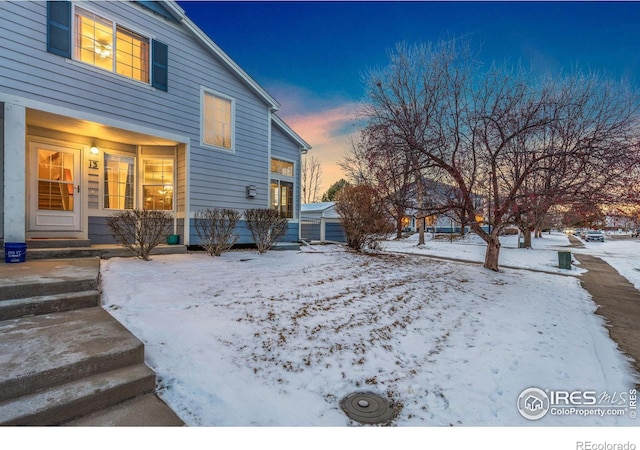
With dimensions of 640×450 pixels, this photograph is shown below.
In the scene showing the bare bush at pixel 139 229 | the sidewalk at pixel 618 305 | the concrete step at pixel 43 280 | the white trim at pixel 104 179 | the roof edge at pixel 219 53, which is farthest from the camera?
Answer: the roof edge at pixel 219 53

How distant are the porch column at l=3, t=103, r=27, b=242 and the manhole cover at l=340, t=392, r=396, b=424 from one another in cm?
615

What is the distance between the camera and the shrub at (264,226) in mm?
8297

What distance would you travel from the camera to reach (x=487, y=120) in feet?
24.9

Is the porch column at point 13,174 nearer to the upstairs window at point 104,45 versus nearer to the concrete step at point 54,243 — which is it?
the concrete step at point 54,243

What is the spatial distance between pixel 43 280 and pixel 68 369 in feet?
5.99

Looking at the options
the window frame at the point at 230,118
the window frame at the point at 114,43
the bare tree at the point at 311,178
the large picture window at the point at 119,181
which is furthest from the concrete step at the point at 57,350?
the bare tree at the point at 311,178

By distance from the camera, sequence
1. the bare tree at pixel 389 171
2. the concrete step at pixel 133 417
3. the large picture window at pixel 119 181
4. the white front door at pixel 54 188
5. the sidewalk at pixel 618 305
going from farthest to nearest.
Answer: the bare tree at pixel 389 171 → the large picture window at pixel 119 181 → the white front door at pixel 54 188 → the sidewalk at pixel 618 305 → the concrete step at pixel 133 417

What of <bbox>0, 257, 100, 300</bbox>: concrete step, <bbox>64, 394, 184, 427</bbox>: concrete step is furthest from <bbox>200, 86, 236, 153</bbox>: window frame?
<bbox>64, 394, 184, 427</bbox>: concrete step

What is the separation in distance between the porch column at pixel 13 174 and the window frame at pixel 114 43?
172 centimetres

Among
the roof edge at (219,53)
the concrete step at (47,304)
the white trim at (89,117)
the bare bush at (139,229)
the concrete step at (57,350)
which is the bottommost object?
the concrete step at (57,350)

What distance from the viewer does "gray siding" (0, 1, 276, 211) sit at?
5.48 metres

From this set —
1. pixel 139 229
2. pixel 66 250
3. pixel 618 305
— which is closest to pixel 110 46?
pixel 139 229

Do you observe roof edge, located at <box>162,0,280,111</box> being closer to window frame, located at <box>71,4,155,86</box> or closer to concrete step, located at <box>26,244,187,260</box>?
window frame, located at <box>71,4,155,86</box>
